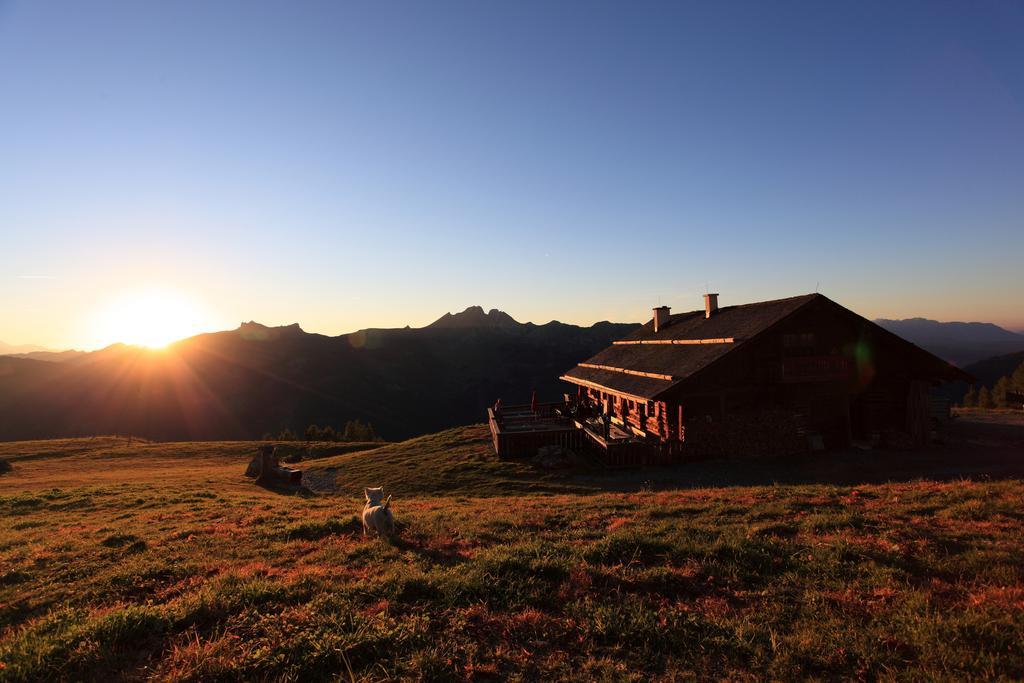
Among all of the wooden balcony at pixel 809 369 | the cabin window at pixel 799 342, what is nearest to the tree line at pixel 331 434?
the wooden balcony at pixel 809 369

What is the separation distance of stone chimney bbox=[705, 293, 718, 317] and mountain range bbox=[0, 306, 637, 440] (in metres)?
121

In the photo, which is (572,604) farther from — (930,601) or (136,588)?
(136,588)

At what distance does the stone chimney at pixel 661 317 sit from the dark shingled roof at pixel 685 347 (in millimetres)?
535

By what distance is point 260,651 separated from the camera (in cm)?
510

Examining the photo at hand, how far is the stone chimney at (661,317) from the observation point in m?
38.4

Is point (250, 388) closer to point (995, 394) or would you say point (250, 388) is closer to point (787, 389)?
point (787, 389)

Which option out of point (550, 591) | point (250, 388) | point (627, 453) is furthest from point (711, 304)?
point (250, 388)

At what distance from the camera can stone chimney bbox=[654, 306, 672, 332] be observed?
126ft

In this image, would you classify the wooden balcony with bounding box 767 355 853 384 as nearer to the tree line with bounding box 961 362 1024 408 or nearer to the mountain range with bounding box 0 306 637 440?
the tree line with bounding box 961 362 1024 408

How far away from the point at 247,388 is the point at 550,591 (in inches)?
6620

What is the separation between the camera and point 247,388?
14888 cm

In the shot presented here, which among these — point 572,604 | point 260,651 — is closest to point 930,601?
point 572,604

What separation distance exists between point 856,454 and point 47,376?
216 metres

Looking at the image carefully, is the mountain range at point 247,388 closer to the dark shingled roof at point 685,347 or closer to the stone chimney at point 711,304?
the dark shingled roof at point 685,347
